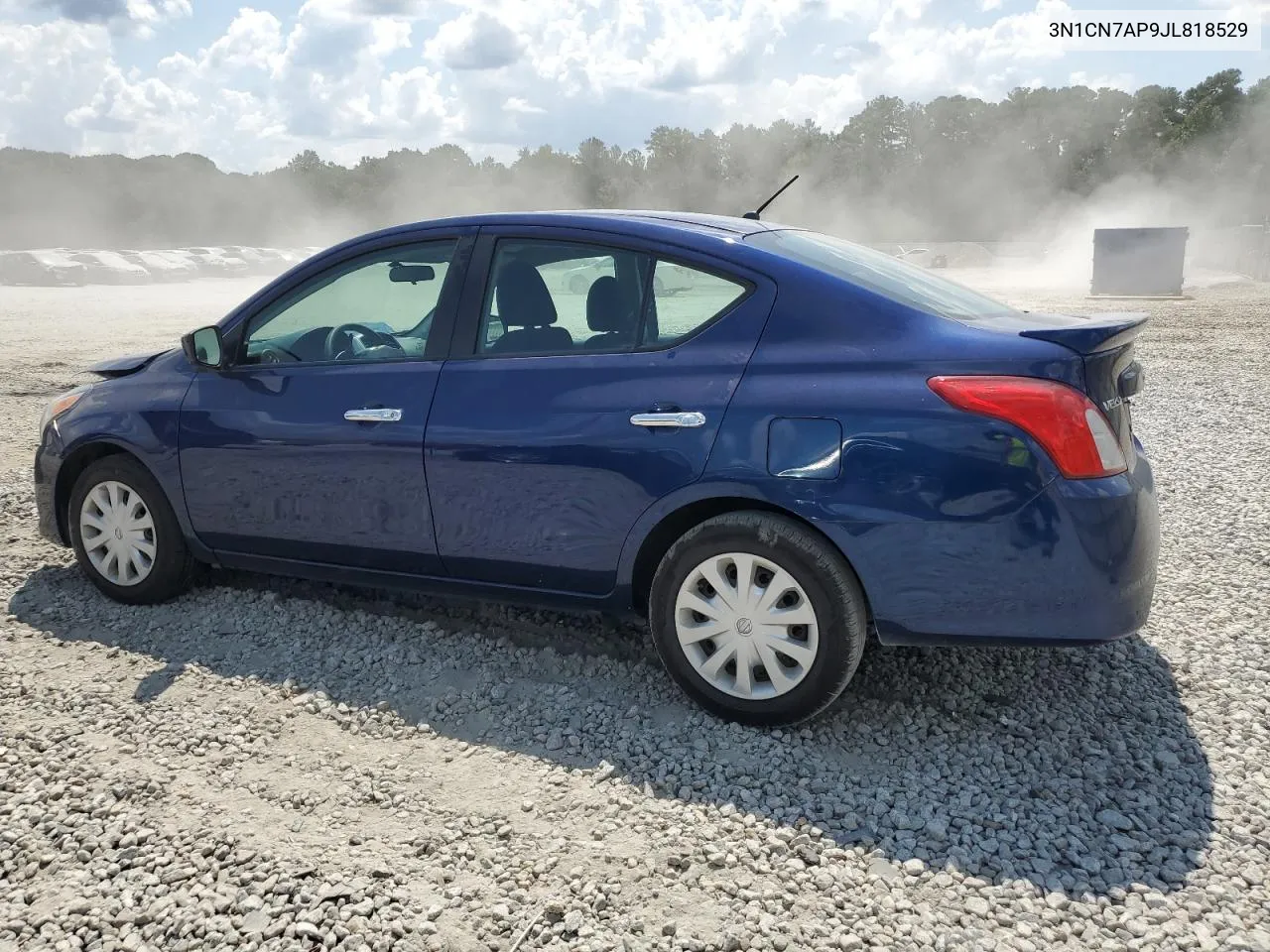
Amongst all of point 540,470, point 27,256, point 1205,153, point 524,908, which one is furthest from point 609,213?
point 1205,153

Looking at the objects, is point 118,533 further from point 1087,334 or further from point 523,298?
point 1087,334

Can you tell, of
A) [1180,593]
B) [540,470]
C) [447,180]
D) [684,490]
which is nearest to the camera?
[684,490]

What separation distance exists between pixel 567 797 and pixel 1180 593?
309 centimetres

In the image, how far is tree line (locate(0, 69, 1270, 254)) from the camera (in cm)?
5906

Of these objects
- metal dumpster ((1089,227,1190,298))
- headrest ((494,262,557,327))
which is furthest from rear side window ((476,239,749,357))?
metal dumpster ((1089,227,1190,298))

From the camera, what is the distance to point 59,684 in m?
4.09

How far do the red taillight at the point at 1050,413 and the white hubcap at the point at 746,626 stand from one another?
0.80 m

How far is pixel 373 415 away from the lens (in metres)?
4.09

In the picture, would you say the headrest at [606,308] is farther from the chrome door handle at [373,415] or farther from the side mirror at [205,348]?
the side mirror at [205,348]

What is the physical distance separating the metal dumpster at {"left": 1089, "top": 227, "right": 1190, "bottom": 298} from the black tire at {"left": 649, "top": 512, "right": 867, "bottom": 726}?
1011 inches

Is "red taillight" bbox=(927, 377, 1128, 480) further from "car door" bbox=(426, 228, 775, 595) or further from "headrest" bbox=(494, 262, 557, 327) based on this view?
"headrest" bbox=(494, 262, 557, 327)

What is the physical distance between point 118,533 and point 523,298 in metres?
2.22

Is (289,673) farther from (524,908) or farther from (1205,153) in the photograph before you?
(1205,153)

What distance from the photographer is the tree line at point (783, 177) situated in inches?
2325
